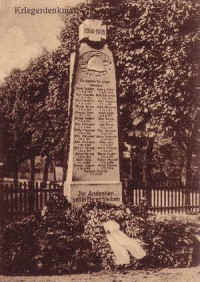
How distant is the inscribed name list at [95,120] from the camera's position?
883 centimetres

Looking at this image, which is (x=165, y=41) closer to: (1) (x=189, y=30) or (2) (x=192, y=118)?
(1) (x=189, y=30)

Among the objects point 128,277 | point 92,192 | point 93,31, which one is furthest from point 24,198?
point 128,277

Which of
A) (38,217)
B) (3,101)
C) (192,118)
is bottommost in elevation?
(38,217)

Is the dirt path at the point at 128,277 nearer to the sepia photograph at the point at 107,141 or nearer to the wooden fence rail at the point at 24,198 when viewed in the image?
the sepia photograph at the point at 107,141

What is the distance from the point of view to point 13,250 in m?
6.61

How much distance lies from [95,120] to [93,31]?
205 cm

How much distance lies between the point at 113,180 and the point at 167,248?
228 centimetres

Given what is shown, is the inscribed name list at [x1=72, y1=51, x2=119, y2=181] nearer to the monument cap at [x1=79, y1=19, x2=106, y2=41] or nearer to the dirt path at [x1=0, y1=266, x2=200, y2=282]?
the monument cap at [x1=79, y1=19, x2=106, y2=41]

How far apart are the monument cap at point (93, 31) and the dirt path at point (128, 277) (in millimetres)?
5235

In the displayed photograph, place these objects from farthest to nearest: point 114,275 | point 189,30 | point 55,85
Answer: point 55,85
point 189,30
point 114,275

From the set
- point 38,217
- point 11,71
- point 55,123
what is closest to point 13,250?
point 38,217

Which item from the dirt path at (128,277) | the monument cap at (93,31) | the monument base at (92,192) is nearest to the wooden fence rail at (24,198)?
the monument base at (92,192)

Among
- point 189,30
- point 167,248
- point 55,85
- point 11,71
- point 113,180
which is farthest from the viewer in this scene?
point 11,71

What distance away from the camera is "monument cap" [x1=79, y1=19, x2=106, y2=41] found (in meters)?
9.16
